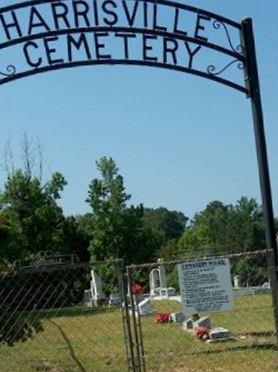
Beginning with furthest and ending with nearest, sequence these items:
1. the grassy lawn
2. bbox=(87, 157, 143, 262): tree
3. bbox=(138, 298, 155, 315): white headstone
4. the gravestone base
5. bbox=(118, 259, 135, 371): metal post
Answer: bbox=(87, 157, 143, 262): tree
bbox=(138, 298, 155, 315): white headstone
the gravestone base
the grassy lawn
bbox=(118, 259, 135, 371): metal post

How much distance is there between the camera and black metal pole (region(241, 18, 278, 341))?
7.48 m

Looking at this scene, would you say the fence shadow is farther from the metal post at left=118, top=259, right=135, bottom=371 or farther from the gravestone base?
the metal post at left=118, top=259, right=135, bottom=371

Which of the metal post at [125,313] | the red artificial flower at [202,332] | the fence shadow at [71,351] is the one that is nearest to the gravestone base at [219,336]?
the red artificial flower at [202,332]

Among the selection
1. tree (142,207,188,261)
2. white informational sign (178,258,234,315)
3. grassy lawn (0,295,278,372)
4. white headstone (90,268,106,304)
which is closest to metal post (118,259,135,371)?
white informational sign (178,258,234,315)

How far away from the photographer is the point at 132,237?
45.2 metres

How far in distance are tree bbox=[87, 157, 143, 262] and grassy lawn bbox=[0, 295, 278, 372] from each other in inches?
1038

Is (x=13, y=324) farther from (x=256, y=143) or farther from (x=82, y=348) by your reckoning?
(x=256, y=143)

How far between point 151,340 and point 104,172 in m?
32.2

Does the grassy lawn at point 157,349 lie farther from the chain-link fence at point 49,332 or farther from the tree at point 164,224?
the tree at point 164,224

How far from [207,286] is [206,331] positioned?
6.12 m

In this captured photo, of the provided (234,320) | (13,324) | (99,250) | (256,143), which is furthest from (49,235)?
(256,143)

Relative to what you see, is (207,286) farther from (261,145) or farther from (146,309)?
(146,309)

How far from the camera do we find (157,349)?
12.2 metres

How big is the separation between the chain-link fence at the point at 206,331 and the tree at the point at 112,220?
24056 millimetres
